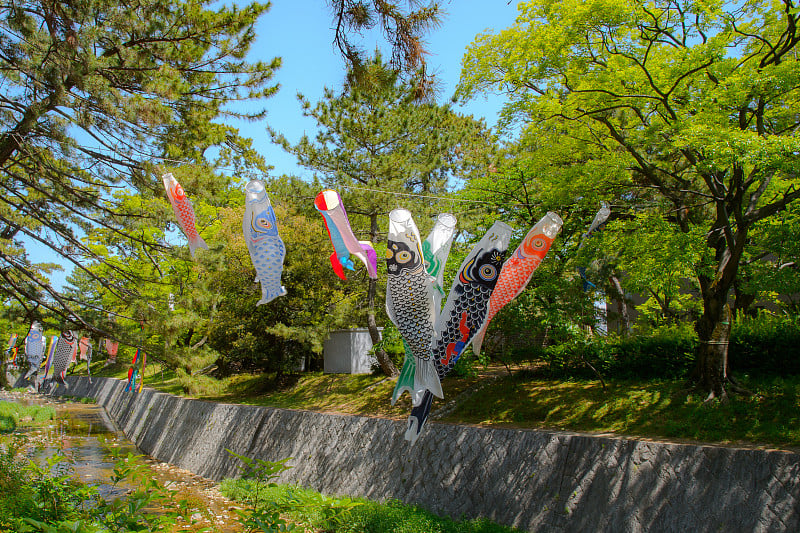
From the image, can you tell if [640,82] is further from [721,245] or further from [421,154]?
[421,154]

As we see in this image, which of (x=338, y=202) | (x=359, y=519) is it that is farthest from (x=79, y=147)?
(x=359, y=519)

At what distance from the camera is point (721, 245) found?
9.23 meters

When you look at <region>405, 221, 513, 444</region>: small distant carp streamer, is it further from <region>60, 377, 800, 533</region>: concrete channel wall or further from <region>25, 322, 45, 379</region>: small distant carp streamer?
<region>25, 322, 45, 379</region>: small distant carp streamer

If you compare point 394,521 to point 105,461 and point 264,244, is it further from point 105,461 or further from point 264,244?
point 105,461

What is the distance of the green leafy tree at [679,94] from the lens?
23.6 feet

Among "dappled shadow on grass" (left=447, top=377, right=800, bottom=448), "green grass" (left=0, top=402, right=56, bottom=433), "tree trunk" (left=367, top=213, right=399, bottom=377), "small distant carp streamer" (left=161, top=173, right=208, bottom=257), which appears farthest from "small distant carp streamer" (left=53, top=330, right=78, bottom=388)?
"dappled shadow on grass" (left=447, top=377, right=800, bottom=448)

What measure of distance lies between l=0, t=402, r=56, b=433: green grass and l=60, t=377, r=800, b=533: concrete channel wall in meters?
8.17

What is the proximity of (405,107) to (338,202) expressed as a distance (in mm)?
6802

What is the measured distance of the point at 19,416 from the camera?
63.7 feet

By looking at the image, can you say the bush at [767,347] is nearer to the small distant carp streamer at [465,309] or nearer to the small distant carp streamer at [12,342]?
the small distant carp streamer at [465,309]

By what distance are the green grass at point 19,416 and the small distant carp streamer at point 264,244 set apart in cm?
1408

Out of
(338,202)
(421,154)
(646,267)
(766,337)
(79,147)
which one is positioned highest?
(421,154)

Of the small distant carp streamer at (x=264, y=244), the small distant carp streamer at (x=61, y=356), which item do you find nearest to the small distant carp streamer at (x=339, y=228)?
the small distant carp streamer at (x=264, y=244)

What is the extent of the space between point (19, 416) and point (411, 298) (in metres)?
18.9
